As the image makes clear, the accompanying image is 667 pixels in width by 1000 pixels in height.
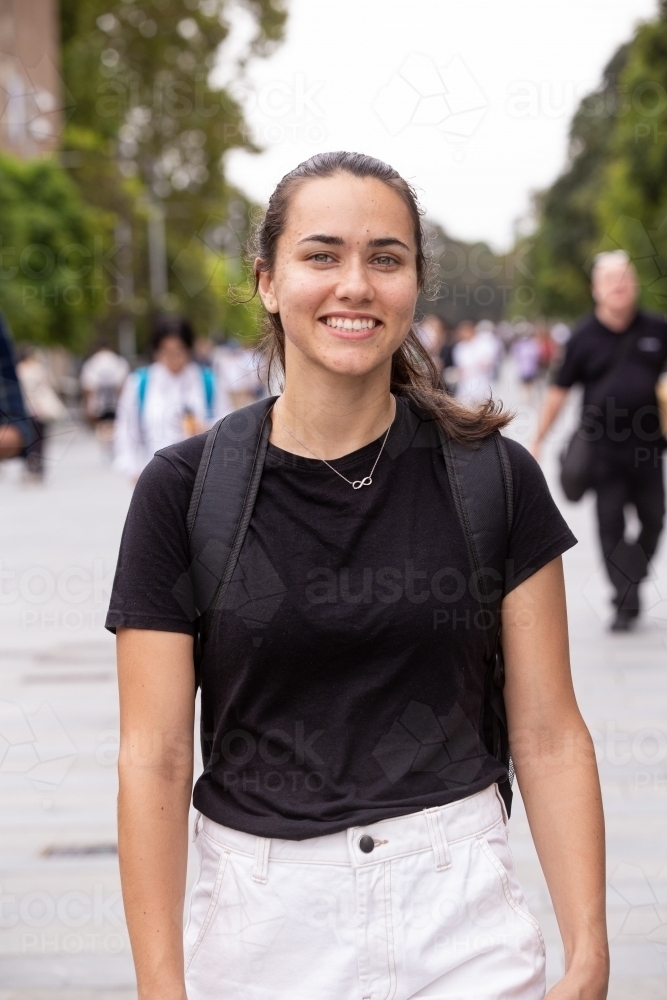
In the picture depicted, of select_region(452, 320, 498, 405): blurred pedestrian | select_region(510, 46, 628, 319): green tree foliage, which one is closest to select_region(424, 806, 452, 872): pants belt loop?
select_region(452, 320, 498, 405): blurred pedestrian

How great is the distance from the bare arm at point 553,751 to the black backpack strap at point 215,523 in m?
0.39

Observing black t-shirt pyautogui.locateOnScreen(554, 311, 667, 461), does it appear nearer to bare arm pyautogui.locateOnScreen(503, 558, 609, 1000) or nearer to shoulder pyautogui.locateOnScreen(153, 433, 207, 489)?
bare arm pyautogui.locateOnScreen(503, 558, 609, 1000)

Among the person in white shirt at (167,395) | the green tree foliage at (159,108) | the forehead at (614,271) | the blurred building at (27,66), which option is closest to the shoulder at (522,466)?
the forehead at (614,271)

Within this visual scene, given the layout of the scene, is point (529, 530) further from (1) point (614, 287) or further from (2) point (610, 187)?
(2) point (610, 187)

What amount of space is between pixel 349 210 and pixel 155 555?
0.55 meters

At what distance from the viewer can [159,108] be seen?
31734mm

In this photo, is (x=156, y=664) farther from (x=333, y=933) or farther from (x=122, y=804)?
(x=333, y=933)

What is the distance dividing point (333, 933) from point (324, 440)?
2.20 feet

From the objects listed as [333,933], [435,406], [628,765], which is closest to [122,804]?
[333,933]

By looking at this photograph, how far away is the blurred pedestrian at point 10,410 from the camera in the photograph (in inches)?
157

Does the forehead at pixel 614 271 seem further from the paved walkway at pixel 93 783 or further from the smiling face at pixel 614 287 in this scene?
the paved walkway at pixel 93 783

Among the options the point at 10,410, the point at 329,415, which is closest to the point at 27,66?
the point at 10,410

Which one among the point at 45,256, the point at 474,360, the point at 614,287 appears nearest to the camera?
the point at 614,287

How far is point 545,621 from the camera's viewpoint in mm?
2002
